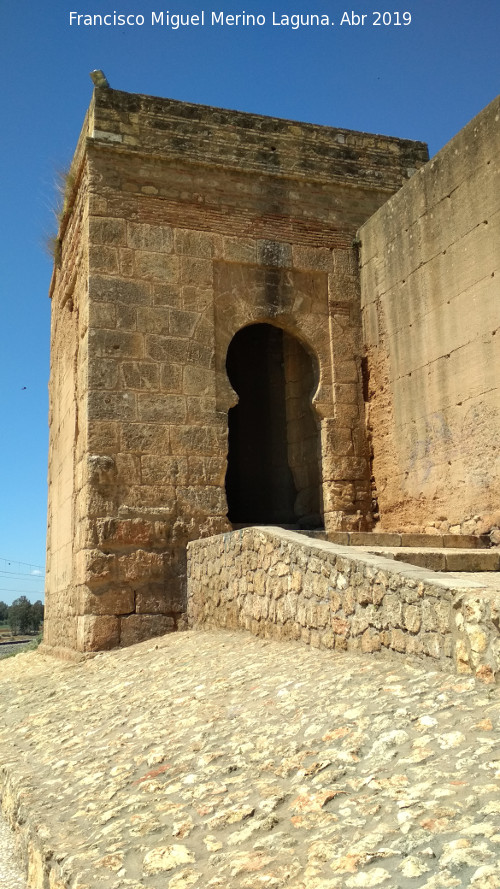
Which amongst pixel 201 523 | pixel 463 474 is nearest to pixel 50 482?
pixel 201 523

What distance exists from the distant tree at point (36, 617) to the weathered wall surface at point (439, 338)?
47198mm

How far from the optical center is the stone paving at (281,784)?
7.38ft

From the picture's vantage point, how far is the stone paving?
2.25 metres

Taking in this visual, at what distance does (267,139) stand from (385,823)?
871 centimetres

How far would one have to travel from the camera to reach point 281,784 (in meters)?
2.88

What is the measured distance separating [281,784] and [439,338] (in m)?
5.90

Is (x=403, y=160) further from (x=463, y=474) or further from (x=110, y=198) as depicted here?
(x=463, y=474)

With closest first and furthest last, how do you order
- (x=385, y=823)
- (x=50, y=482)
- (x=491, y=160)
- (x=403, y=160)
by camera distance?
(x=385, y=823)
(x=491, y=160)
(x=403, y=160)
(x=50, y=482)

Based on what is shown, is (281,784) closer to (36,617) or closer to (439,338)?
(439,338)

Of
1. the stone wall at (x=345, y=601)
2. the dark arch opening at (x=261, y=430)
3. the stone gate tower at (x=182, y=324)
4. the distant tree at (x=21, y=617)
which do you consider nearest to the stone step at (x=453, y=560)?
the stone wall at (x=345, y=601)

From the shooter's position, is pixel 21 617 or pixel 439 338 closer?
pixel 439 338

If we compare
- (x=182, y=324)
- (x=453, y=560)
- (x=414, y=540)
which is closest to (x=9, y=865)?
(x=453, y=560)

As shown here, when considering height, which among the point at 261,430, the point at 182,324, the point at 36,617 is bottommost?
the point at 36,617

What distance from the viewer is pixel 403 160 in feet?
33.6
